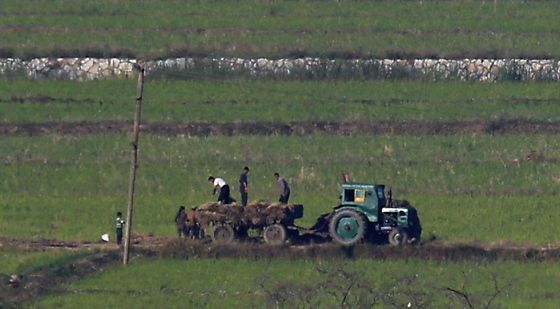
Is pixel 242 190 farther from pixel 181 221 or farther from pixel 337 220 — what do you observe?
pixel 337 220

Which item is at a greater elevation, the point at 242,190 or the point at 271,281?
the point at 242,190

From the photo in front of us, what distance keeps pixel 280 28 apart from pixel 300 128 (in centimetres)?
1057

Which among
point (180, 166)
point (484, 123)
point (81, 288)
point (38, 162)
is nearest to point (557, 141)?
point (484, 123)

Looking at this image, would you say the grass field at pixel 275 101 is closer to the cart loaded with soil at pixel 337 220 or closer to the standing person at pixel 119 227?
the standing person at pixel 119 227

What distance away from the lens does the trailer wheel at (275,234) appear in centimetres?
3981

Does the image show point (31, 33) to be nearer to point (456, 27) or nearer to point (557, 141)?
point (456, 27)

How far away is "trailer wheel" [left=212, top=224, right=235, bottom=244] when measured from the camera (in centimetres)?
4022

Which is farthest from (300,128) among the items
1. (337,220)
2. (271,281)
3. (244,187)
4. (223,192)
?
(271,281)

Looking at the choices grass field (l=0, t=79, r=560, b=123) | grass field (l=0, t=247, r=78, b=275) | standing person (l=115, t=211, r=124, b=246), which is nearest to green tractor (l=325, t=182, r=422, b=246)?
standing person (l=115, t=211, r=124, b=246)

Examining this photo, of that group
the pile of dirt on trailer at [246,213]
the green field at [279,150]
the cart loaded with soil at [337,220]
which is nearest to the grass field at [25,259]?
the green field at [279,150]

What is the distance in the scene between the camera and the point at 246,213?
40.1 meters

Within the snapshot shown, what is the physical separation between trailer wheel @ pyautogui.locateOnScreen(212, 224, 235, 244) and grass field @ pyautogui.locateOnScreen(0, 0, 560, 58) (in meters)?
16.8

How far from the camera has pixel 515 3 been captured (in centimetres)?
6388

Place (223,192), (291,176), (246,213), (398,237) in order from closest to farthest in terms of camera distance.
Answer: (398,237)
(246,213)
(223,192)
(291,176)
